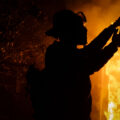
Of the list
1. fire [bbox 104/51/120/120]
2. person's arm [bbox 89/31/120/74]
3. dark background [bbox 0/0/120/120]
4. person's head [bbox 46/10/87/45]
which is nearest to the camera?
person's arm [bbox 89/31/120/74]

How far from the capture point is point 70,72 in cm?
154

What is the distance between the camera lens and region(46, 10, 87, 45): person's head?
5.20 feet

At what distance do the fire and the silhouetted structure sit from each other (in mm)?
5911

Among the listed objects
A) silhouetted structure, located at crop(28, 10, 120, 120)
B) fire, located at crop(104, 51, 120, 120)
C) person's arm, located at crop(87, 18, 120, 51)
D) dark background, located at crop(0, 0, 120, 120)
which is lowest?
fire, located at crop(104, 51, 120, 120)

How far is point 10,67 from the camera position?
5.17 meters

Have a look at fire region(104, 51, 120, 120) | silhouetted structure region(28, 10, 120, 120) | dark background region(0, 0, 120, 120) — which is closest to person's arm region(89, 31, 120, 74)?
silhouetted structure region(28, 10, 120, 120)

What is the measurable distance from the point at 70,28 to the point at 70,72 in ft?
1.07

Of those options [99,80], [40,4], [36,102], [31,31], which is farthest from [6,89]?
[36,102]

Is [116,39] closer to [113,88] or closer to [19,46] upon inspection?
[19,46]

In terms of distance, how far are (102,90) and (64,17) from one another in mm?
5716

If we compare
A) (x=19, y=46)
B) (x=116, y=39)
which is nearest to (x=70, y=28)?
(x=116, y=39)

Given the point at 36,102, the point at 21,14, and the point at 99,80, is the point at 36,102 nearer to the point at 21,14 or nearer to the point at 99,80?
the point at 21,14

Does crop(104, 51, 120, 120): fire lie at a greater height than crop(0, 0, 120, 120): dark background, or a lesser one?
lesser

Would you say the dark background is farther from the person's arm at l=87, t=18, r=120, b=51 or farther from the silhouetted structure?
the person's arm at l=87, t=18, r=120, b=51
